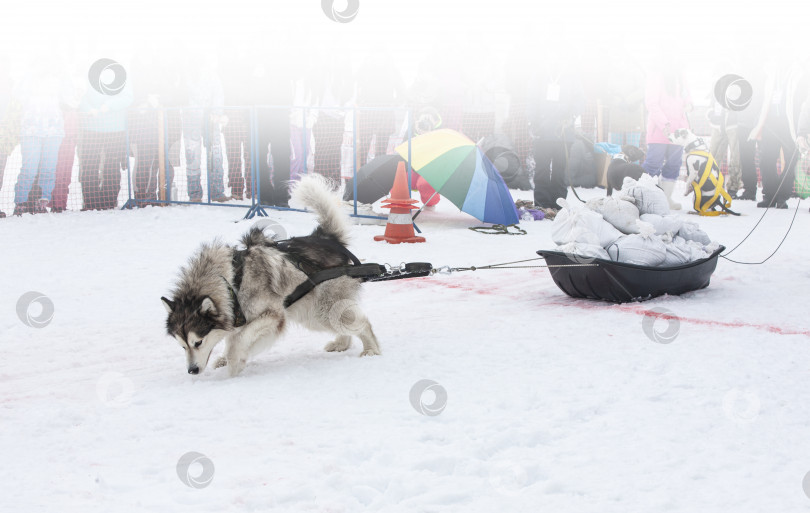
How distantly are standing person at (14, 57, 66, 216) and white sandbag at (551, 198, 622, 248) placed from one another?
6.64 m

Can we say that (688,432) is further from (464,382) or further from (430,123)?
(430,123)

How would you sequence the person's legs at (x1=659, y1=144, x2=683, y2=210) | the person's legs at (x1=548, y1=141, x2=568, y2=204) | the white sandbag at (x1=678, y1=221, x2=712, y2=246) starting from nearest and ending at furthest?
the white sandbag at (x1=678, y1=221, x2=712, y2=246) → the person's legs at (x1=548, y1=141, x2=568, y2=204) → the person's legs at (x1=659, y1=144, x2=683, y2=210)

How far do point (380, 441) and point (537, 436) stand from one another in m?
0.64

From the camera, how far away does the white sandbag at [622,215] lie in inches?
216

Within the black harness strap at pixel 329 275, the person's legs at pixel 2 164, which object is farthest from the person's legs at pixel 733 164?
the person's legs at pixel 2 164

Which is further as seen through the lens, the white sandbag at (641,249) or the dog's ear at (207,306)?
the white sandbag at (641,249)

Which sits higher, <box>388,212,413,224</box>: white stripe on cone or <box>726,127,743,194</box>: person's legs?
<box>726,127,743,194</box>: person's legs

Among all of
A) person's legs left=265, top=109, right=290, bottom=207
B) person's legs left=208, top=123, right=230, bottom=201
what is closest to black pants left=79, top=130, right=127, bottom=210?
person's legs left=208, top=123, right=230, bottom=201

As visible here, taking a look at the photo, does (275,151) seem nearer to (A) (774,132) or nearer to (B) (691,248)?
(B) (691,248)

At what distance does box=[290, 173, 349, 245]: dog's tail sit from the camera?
406 cm

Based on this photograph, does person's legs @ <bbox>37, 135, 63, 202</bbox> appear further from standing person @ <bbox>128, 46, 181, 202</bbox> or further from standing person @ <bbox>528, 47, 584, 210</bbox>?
standing person @ <bbox>528, 47, 584, 210</bbox>

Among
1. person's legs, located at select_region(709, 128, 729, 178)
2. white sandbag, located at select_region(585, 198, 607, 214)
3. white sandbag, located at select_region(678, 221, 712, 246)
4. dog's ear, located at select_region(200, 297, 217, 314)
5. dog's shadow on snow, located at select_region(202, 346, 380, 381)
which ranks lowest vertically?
dog's shadow on snow, located at select_region(202, 346, 380, 381)

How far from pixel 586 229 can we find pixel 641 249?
16.0 inches

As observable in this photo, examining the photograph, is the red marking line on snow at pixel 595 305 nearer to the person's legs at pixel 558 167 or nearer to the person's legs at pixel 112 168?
the person's legs at pixel 558 167
